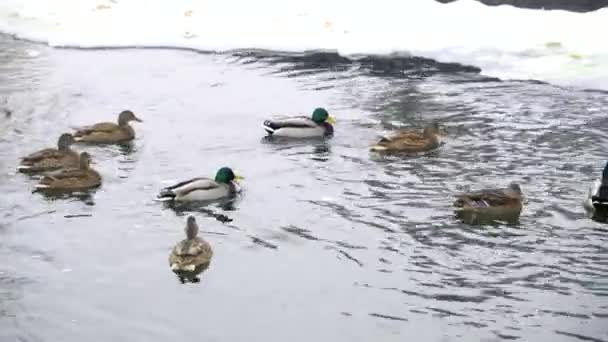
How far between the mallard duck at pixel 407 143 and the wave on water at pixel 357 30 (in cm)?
432

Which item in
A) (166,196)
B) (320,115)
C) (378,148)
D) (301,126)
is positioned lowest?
(166,196)

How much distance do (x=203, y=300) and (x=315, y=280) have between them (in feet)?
3.19

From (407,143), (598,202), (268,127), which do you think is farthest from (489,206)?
(268,127)

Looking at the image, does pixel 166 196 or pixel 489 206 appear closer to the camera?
pixel 489 206

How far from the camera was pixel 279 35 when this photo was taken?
22.5 metres

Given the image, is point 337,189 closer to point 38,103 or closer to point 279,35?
point 38,103

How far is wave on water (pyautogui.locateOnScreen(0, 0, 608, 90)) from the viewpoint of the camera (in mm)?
18891

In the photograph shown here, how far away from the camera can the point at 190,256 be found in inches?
385

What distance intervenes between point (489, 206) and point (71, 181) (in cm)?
458

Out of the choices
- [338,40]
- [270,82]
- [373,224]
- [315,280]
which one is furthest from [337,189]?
[338,40]

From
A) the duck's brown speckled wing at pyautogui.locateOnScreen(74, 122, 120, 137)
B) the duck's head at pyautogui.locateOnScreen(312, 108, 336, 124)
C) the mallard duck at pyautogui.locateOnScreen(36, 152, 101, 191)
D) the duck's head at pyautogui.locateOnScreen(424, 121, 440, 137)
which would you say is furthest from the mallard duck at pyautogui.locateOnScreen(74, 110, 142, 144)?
the duck's head at pyautogui.locateOnScreen(424, 121, 440, 137)

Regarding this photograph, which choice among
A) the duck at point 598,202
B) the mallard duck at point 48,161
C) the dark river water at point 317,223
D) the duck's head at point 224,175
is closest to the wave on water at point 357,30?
the dark river water at point 317,223

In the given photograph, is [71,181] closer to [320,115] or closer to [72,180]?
[72,180]

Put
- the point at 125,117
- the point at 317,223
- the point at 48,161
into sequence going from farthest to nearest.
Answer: the point at 125,117, the point at 48,161, the point at 317,223
